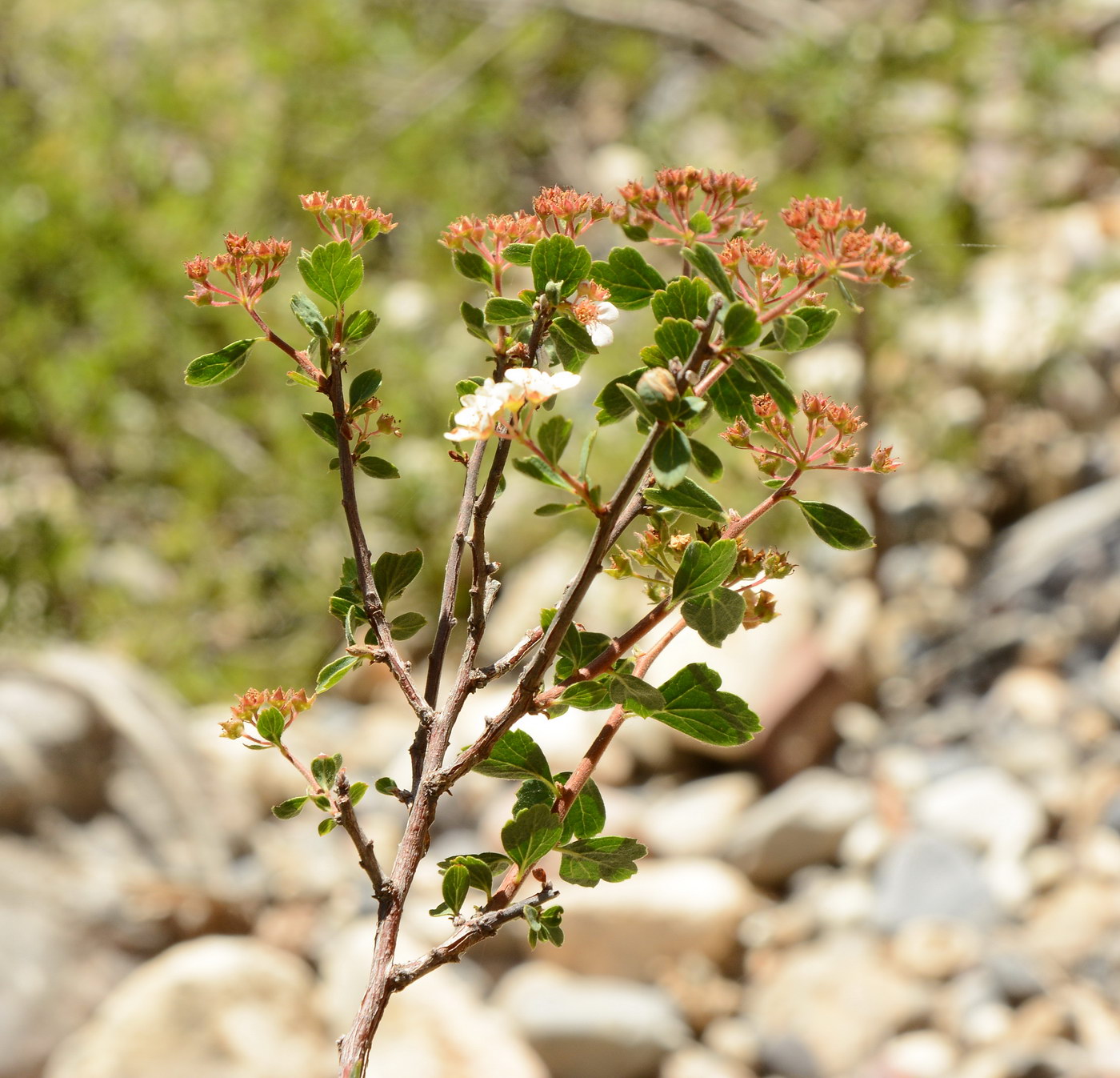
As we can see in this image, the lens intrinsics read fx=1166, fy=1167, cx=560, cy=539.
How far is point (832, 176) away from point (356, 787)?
94.1 inches

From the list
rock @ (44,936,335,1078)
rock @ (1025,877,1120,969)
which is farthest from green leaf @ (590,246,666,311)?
rock @ (1025,877,1120,969)

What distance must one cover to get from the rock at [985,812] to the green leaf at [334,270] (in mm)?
1759

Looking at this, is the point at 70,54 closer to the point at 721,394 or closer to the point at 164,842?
the point at 164,842

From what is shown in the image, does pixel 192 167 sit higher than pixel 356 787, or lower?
higher

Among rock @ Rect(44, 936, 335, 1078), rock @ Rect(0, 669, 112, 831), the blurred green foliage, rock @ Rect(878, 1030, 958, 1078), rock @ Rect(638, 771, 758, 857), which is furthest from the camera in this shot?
the blurred green foliage

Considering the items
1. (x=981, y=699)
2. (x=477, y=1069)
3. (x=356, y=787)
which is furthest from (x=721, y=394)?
(x=981, y=699)

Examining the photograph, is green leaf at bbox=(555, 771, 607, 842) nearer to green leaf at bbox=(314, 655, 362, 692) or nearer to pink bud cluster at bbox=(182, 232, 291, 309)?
green leaf at bbox=(314, 655, 362, 692)

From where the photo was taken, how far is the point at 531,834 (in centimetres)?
39

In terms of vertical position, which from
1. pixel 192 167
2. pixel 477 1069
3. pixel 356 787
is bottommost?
pixel 356 787

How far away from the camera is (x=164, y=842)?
187 cm

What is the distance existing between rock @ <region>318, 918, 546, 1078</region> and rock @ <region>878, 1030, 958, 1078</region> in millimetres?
482

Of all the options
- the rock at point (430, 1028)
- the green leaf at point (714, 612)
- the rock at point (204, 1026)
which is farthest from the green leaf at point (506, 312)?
the rock at point (204, 1026)

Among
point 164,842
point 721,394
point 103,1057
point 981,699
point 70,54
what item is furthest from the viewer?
point 70,54

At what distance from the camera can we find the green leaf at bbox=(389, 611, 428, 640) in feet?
1.46
